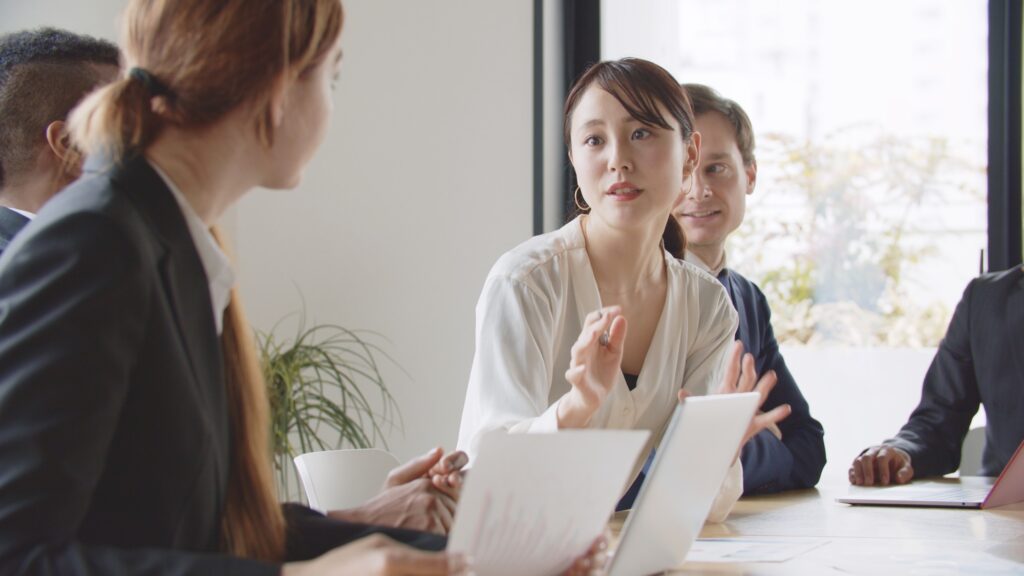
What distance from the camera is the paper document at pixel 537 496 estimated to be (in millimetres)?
940

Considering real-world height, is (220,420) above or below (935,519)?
above

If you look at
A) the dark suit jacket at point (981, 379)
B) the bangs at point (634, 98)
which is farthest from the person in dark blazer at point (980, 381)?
the bangs at point (634, 98)

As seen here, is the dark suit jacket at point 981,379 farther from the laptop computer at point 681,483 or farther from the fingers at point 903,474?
the laptop computer at point 681,483

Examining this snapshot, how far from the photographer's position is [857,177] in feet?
14.0

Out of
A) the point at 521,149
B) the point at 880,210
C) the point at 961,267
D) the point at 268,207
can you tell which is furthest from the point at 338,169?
the point at 961,267

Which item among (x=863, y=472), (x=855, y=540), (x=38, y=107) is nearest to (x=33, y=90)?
(x=38, y=107)

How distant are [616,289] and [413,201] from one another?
74.2 inches

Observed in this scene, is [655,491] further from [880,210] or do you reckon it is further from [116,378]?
[880,210]

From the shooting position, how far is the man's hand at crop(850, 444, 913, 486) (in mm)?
2480

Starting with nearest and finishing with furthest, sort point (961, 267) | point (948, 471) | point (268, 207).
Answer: point (948, 471) → point (268, 207) → point (961, 267)

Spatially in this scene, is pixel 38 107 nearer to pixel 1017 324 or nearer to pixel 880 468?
pixel 880 468

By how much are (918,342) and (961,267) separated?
32 centimetres

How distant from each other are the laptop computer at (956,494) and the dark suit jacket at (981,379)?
18.7 inches

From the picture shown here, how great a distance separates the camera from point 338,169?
3.97 metres
